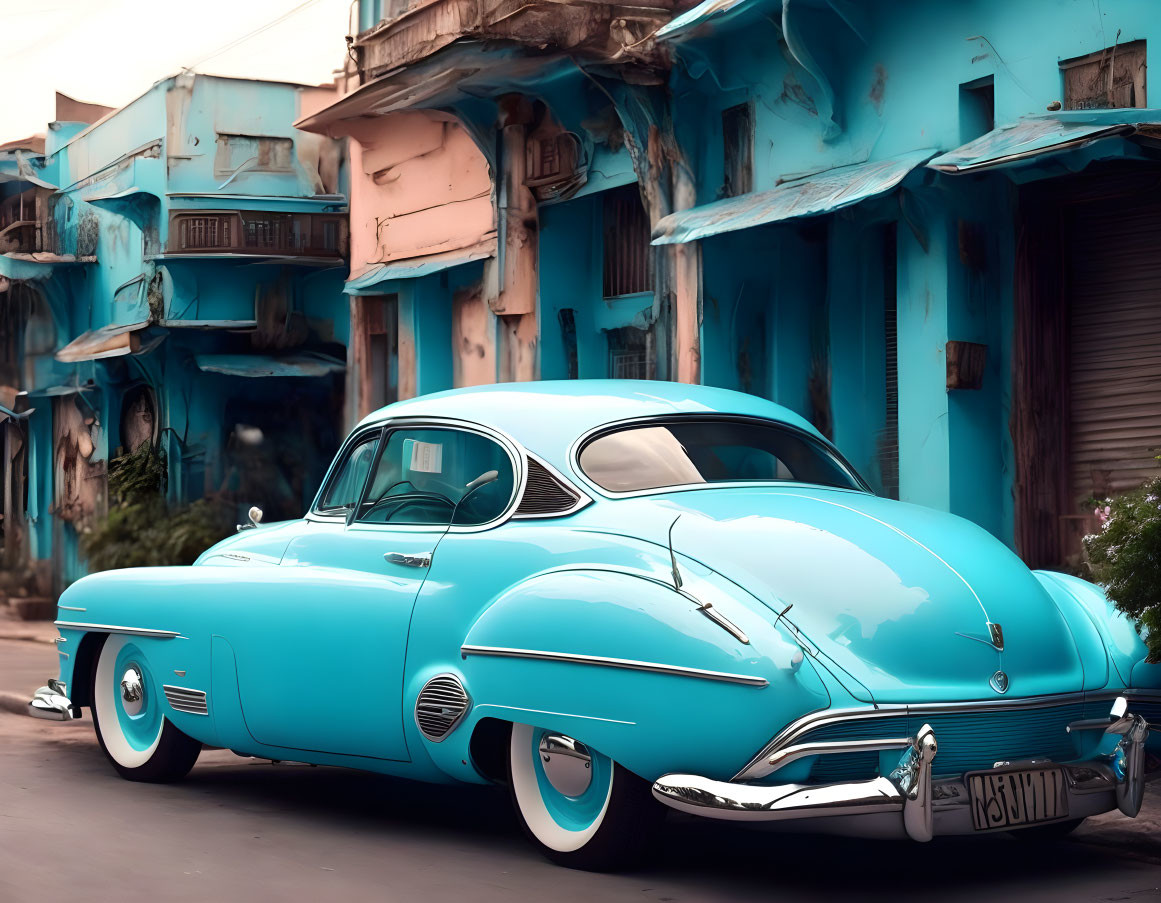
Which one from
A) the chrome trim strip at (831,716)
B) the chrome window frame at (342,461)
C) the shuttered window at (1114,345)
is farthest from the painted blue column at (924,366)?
the chrome trim strip at (831,716)

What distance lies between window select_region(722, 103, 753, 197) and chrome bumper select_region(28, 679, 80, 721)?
7277 mm

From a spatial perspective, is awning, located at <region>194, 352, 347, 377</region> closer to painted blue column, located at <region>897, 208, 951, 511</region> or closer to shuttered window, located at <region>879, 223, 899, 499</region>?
shuttered window, located at <region>879, 223, 899, 499</region>

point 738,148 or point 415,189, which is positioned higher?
point 415,189

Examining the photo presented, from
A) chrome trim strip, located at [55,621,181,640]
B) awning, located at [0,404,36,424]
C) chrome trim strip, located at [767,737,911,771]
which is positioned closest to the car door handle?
chrome trim strip, located at [55,621,181,640]

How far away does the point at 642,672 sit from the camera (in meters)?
5.14

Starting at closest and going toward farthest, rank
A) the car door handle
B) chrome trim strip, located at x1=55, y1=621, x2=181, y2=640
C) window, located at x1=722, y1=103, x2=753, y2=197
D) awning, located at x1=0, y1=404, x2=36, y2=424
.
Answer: the car door handle, chrome trim strip, located at x1=55, y1=621, x2=181, y2=640, window, located at x1=722, y1=103, x2=753, y2=197, awning, located at x1=0, y1=404, x2=36, y2=424

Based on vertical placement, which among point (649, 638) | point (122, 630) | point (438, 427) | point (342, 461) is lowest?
point (122, 630)

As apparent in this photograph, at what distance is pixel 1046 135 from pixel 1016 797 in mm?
5198

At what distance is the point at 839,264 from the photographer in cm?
1284

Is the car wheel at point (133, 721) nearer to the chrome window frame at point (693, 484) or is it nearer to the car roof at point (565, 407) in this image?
the car roof at point (565, 407)

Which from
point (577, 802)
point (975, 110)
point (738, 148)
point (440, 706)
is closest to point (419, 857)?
point (440, 706)

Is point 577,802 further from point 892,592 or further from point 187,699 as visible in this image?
point 187,699

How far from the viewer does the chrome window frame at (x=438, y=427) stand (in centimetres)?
608

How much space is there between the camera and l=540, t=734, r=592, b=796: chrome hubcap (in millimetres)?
5434
